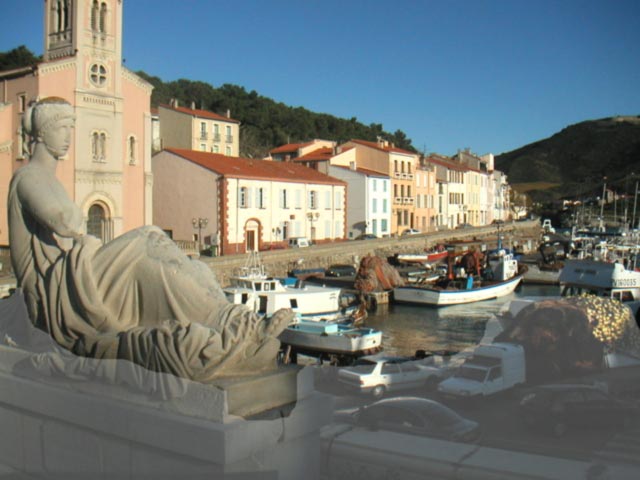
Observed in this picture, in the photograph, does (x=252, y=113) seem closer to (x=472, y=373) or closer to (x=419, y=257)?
(x=419, y=257)

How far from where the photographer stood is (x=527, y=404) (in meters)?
7.32

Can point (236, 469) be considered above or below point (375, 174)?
below

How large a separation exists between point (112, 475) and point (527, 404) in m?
5.35

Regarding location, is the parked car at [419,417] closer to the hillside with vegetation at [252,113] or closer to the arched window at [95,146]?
the arched window at [95,146]

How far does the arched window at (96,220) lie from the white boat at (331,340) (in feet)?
40.8

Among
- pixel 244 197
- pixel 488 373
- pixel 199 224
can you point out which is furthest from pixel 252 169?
pixel 488 373

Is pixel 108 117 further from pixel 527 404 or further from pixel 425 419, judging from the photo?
pixel 425 419

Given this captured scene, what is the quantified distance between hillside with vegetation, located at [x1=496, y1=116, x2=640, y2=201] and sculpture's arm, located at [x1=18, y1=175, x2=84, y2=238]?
8948 cm

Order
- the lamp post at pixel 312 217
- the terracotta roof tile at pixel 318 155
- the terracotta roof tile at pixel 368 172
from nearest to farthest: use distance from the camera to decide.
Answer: the lamp post at pixel 312 217 < the terracotta roof tile at pixel 368 172 < the terracotta roof tile at pixel 318 155

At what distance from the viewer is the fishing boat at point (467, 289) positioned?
2828 cm

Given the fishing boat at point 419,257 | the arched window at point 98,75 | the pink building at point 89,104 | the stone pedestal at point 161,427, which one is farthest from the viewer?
the fishing boat at point 419,257

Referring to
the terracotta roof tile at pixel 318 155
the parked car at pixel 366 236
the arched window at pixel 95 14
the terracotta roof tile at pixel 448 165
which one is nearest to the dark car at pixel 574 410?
the arched window at pixel 95 14

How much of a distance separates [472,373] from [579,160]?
381 feet

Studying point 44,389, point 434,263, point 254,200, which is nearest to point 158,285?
point 44,389
